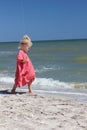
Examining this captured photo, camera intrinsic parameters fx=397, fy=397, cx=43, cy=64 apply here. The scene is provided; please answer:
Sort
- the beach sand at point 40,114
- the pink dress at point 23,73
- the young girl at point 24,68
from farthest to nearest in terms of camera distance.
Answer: the pink dress at point 23,73 < the young girl at point 24,68 < the beach sand at point 40,114

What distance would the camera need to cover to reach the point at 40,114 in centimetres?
643

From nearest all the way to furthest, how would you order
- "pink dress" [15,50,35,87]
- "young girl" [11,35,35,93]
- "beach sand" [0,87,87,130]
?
"beach sand" [0,87,87,130]
"young girl" [11,35,35,93]
"pink dress" [15,50,35,87]

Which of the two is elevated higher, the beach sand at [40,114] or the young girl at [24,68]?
the young girl at [24,68]

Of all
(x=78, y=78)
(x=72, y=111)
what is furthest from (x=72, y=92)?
(x=78, y=78)

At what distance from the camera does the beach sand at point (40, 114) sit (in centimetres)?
573

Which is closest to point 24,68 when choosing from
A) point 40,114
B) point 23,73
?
point 23,73

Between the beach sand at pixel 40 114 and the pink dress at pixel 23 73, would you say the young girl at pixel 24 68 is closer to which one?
the pink dress at pixel 23 73

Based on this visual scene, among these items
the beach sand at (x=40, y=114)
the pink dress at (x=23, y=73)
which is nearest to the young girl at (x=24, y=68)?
the pink dress at (x=23, y=73)

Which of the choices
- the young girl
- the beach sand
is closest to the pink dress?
the young girl

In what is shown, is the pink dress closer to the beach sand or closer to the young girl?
the young girl

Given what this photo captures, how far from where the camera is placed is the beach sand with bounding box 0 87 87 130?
5727 millimetres

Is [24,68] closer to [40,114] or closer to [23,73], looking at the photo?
[23,73]

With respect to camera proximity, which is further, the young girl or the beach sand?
the young girl

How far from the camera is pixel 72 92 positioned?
9625 mm
